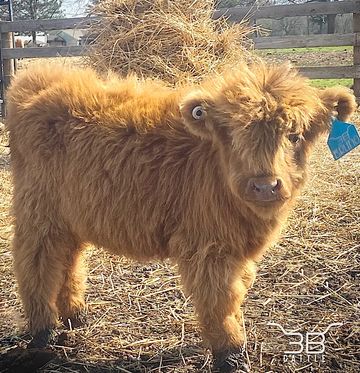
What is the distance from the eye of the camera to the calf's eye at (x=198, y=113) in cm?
266

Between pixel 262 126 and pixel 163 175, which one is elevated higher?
pixel 262 126

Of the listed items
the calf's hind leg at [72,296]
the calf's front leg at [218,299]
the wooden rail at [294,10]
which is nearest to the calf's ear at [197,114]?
the calf's front leg at [218,299]

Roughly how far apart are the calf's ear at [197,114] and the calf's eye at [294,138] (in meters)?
0.39

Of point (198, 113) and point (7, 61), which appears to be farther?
point (7, 61)

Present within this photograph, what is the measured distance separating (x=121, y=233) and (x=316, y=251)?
6.35 feet

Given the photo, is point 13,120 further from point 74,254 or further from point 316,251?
point 316,251

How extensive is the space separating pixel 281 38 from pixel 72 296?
8527 millimetres

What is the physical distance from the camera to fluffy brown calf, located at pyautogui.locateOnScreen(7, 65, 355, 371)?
2.62m

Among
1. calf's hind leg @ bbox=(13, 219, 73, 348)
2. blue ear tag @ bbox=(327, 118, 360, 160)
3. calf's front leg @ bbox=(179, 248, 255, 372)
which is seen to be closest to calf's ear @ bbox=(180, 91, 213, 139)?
calf's front leg @ bbox=(179, 248, 255, 372)

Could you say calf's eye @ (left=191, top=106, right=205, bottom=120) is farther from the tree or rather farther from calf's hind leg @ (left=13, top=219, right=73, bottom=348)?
the tree

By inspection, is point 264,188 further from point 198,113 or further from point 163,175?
point 163,175

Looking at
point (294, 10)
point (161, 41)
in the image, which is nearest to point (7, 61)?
point (161, 41)

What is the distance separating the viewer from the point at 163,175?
294 centimetres

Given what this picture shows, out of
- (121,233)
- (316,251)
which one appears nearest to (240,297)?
(121,233)
